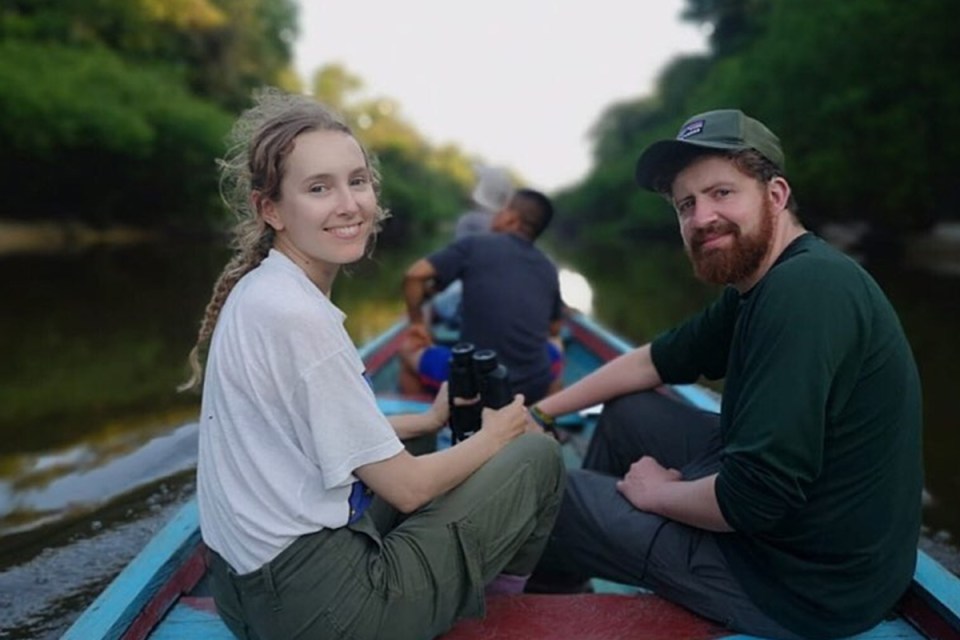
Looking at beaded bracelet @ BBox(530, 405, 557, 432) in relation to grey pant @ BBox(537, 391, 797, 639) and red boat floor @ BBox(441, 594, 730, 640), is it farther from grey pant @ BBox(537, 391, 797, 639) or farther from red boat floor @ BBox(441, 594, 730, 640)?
red boat floor @ BBox(441, 594, 730, 640)

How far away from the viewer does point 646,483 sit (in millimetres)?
2217

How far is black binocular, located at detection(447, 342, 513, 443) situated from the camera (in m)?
2.43

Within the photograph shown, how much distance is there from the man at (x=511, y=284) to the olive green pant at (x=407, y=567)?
2.01 m

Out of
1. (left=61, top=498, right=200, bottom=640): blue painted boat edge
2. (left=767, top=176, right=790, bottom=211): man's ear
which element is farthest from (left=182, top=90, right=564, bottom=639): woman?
(left=767, top=176, right=790, bottom=211): man's ear

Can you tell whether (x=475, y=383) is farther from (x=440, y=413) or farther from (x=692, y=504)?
(x=692, y=504)

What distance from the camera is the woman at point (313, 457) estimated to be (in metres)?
1.61

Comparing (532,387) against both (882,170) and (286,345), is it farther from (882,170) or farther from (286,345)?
(882,170)

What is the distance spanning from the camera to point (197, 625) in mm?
2170

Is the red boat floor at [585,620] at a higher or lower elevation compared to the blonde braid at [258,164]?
lower

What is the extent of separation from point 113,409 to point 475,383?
481 centimetres

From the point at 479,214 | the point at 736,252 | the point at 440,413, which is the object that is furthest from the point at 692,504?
the point at 479,214

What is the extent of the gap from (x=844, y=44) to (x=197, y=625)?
27.3 metres

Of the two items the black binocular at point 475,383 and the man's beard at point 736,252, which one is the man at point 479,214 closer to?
the black binocular at point 475,383

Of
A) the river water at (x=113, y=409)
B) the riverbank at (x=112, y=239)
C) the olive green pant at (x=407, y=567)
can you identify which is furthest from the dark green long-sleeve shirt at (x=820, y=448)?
the riverbank at (x=112, y=239)
